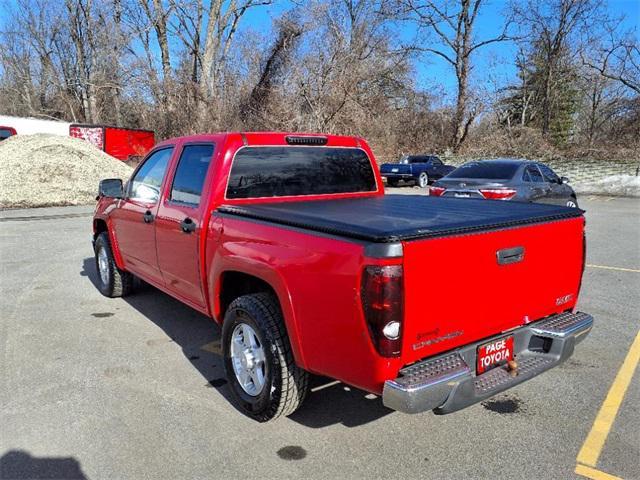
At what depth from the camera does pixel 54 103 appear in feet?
138

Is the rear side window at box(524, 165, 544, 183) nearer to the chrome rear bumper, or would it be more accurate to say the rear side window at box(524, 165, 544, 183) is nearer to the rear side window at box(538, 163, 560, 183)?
the rear side window at box(538, 163, 560, 183)

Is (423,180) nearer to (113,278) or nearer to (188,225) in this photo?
(113,278)

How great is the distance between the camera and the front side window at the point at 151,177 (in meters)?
4.74

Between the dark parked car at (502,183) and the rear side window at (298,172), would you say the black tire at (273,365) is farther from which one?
the dark parked car at (502,183)

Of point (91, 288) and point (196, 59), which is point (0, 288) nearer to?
point (91, 288)

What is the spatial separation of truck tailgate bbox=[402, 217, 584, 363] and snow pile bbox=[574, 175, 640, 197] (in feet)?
76.8

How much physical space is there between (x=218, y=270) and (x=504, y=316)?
1892mm

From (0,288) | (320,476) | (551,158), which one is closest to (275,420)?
(320,476)

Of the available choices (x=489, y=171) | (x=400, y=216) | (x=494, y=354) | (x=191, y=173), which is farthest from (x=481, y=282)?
(x=489, y=171)

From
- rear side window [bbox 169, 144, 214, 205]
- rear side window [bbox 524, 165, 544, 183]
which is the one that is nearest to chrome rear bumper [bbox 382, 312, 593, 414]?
rear side window [bbox 169, 144, 214, 205]

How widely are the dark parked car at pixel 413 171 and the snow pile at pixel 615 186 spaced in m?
7.10

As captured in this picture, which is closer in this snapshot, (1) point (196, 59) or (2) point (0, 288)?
(2) point (0, 288)

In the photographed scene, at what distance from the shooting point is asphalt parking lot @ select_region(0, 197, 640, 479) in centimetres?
289

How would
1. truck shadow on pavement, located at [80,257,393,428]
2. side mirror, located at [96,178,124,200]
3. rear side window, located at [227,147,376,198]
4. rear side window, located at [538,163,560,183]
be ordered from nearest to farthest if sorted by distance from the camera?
truck shadow on pavement, located at [80,257,393,428]
rear side window, located at [227,147,376,198]
side mirror, located at [96,178,124,200]
rear side window, located at [538,163,560,183]
